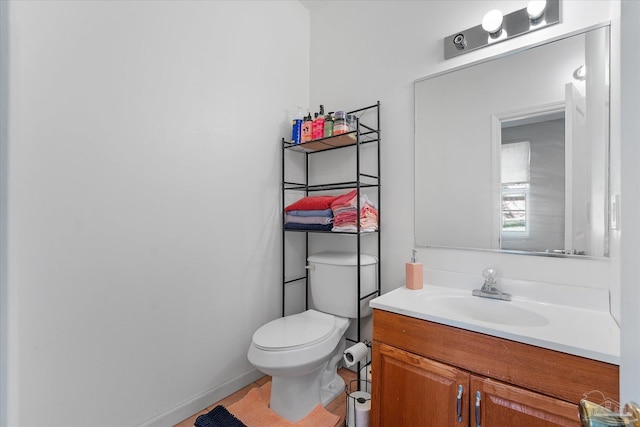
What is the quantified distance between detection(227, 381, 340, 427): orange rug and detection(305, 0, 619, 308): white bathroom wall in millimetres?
779

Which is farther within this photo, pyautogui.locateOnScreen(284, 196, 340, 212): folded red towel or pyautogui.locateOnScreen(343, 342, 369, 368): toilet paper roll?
pyautogui.locateOnScreen(284, 196, 340, 212): folded red towel

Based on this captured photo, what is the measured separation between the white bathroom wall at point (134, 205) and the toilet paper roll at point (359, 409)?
736mm

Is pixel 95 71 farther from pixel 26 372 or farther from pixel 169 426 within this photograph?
pixel 169 426

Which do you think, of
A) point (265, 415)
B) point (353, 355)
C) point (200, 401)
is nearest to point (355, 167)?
point (353, 355)

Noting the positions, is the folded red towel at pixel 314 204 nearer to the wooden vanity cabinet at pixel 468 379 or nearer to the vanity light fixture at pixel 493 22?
the wooden vanity cabinet at pixel 468 379

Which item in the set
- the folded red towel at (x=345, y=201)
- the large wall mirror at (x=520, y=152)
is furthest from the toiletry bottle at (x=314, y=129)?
the large wall mirror at (x=520, y=152)

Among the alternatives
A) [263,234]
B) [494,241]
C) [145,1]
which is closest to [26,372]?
[263,234]

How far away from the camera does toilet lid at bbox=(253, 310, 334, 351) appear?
142cm

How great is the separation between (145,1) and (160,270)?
1294 mm

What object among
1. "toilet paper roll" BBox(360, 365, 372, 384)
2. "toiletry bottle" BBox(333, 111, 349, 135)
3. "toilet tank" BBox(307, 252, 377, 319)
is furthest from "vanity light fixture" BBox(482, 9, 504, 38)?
"toilet paper roll" BBox(360, 365, 372, 384)

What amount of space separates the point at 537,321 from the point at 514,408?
1.28 ft

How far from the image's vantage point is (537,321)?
1196mm

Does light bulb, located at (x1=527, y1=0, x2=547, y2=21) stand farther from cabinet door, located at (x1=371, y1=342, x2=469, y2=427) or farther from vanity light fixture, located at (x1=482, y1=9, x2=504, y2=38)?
cabinet door, located at (x1=371, y1=342, x2=469, y2=427)

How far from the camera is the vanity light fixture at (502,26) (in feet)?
4.31
